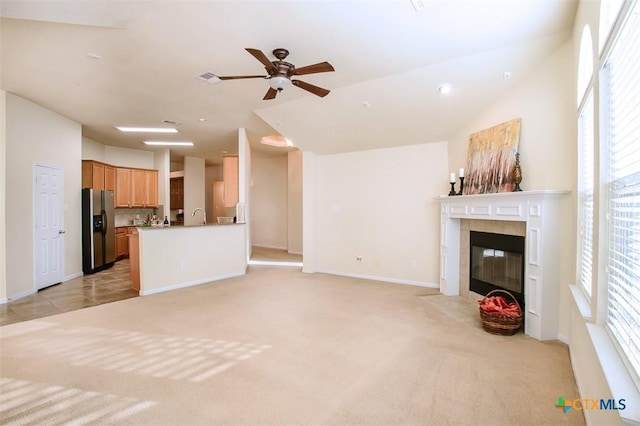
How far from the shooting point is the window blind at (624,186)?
49.8 inches

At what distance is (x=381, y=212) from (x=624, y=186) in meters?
4.28

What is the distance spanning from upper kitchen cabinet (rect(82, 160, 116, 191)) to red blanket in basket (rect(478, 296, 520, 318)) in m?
7.75

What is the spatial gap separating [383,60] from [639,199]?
2.80 metres

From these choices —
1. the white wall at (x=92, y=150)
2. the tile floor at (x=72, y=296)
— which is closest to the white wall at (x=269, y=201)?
the white wall at (x=92, y=150)

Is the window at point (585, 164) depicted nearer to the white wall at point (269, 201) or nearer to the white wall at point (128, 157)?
the white wall at point (269, 201)

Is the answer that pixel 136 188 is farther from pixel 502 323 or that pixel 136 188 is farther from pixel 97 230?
pixel 502 323

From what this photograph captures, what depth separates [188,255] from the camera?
17.4 feet

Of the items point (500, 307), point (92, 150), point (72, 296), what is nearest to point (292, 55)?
point (500, 307)

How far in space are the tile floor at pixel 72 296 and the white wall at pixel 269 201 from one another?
14.4ft

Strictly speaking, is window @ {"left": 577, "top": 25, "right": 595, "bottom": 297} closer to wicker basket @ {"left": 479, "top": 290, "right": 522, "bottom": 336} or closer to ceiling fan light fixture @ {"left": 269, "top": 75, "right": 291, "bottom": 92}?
wicker basket @ {"left": 479, "top": 290, "right": 522, "bottom": 336}

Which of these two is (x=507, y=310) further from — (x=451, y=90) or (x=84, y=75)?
(x=84, y=75)

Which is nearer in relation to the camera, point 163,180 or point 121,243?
point 121,243

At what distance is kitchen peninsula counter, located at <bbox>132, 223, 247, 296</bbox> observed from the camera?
4.77 m

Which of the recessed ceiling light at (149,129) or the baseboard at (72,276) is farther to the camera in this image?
the recessed ceiling light at (149,129)
